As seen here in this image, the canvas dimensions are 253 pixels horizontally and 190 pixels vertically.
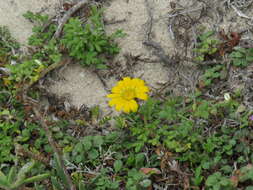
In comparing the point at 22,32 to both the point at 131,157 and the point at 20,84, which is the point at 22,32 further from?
the point at 131,157

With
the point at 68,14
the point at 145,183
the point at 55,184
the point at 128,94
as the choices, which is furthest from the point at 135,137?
the point at 68,14

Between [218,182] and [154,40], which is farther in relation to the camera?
[154,40]

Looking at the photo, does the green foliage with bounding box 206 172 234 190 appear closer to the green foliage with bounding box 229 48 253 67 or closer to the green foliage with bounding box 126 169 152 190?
the green foliage with bounding box 126 169 152 190

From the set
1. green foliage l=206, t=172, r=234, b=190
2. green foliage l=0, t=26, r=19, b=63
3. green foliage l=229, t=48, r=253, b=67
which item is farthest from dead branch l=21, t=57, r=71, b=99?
green foliage l=206, t=172, r=234, b=190

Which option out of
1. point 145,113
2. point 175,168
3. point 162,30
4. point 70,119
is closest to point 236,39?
point 162,30

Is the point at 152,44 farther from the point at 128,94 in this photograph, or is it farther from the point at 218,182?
→ the point at 218,182

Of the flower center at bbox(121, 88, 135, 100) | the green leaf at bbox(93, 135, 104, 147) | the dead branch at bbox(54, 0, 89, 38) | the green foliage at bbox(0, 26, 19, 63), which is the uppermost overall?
the dead branch at bbox(54, 0, 89, 38)

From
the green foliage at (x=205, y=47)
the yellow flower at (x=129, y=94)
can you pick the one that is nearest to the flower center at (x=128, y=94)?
the yellow flower at (x=129, y=94)
